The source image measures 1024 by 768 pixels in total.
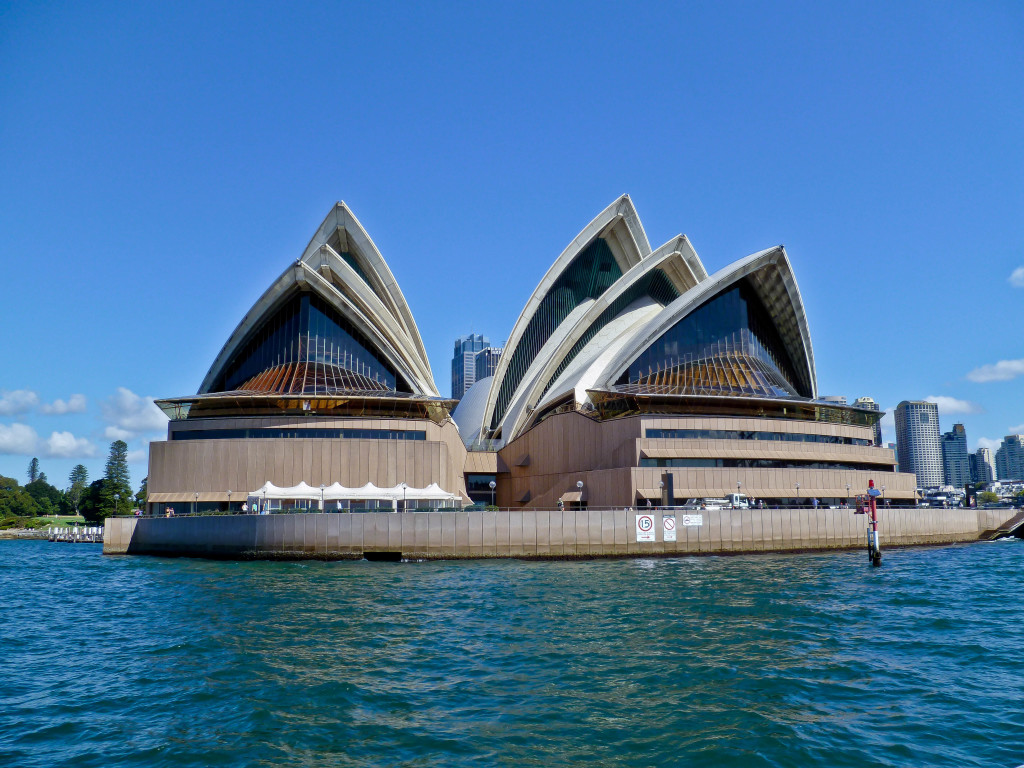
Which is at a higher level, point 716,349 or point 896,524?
point 716,349

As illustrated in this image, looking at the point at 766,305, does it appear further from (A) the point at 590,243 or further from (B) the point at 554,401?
(B) the point at 554,401

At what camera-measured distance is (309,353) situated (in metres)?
50.0

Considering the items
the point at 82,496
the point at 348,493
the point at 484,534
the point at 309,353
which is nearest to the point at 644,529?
the point at 484,534

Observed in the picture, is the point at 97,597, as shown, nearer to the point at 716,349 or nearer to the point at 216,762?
the point at 216,762

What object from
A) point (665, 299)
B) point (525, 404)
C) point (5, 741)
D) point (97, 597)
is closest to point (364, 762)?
point (5, 741)

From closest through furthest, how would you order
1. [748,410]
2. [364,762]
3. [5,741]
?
[364,762] → [5,741] → [748,410]

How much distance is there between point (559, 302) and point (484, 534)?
103ft

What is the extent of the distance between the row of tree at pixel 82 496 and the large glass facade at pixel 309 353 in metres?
37.8

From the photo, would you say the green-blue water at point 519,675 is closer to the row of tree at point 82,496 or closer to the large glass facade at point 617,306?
the large glass facade at point 617,306

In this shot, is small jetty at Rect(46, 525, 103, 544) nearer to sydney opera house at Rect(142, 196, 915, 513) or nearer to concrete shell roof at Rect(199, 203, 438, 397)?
concrete shell roof at Rect(199, 203, 438, 397)

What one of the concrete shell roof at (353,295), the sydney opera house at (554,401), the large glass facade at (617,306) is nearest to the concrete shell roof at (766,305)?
the sydney opera house at (554,401)

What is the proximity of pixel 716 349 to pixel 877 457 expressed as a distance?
12.2m

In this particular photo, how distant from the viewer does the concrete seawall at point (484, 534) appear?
3447cm

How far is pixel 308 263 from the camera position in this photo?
52.3 m
